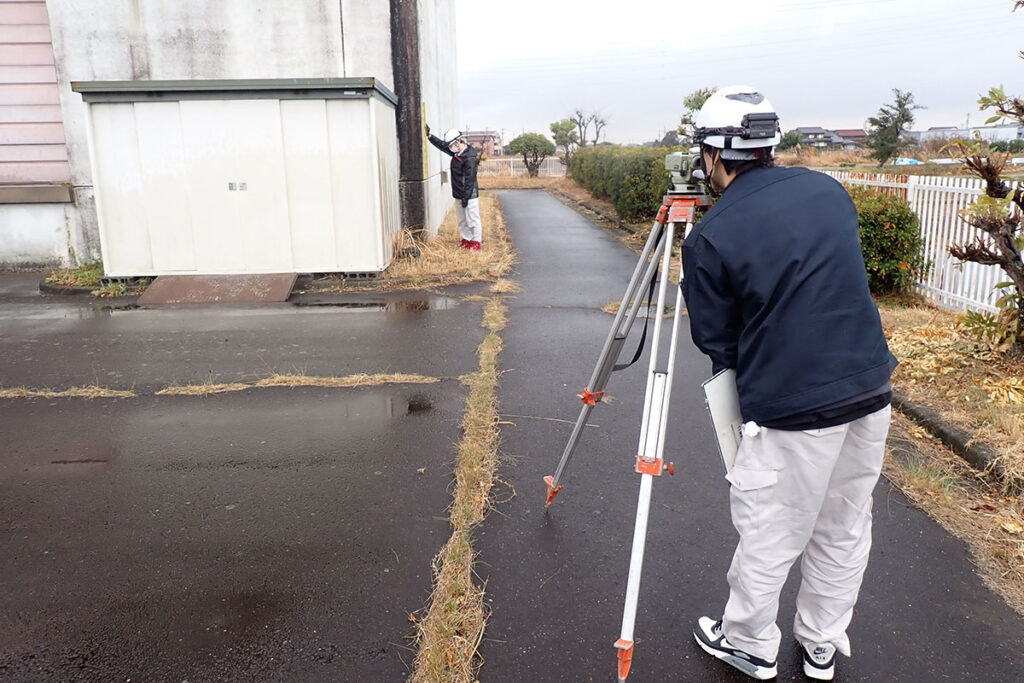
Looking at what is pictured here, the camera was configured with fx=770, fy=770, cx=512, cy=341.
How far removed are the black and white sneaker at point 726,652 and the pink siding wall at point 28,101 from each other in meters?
10.7

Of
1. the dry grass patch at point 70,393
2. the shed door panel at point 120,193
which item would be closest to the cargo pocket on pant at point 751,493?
the dry grass patch at point 70,393

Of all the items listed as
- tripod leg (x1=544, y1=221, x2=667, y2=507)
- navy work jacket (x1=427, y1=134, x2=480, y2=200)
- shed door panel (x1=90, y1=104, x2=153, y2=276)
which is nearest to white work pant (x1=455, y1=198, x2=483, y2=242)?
navy work jacket (x1=427, y1=134, x2=480, y2=200)

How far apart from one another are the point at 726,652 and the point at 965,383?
11.1 feet

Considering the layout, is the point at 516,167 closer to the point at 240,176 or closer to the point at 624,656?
the point at 240,176

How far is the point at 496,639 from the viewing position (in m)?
2.85

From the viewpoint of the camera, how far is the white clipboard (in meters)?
2.48

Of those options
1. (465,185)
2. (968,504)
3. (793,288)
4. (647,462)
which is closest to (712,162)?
(793,288)

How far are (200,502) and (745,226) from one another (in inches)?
120

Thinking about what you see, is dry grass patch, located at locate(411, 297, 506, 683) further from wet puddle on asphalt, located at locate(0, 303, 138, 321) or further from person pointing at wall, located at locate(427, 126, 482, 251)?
person pointing at wall, located at locate(427, 126, 482, 251)

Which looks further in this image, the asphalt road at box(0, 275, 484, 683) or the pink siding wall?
the pink siding wall

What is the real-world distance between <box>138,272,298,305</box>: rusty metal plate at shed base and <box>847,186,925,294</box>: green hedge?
6271 mm

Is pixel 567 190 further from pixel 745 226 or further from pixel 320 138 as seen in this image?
pixel 745 226

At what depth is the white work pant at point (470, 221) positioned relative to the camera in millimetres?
11797

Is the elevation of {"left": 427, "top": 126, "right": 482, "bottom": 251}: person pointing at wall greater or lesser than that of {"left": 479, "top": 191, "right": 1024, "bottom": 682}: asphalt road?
greater
